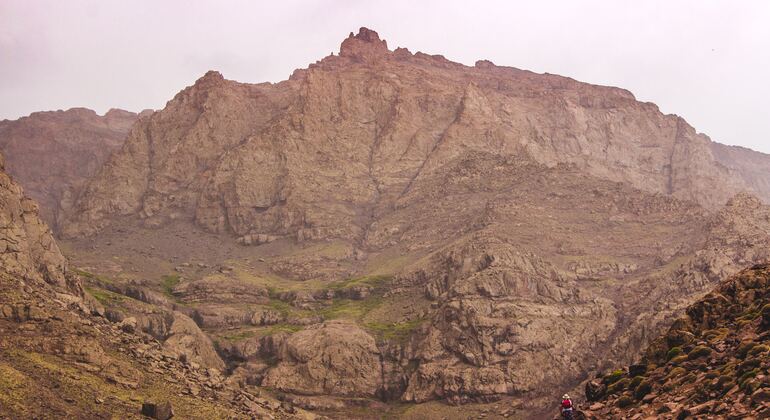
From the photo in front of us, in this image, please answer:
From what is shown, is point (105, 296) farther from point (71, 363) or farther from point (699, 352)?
point (699, 352)

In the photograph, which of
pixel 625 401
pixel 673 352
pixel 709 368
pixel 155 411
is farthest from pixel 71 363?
pixel 709 368

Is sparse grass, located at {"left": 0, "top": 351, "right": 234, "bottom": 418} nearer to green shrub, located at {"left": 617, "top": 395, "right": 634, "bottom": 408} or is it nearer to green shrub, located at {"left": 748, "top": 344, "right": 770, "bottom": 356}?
green shrub, located at {"left": 617, "top": 395, "right": 634, "bottom": 408}

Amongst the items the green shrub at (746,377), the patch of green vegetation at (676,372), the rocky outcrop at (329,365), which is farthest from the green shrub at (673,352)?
the rocky outcrop at (329,365)

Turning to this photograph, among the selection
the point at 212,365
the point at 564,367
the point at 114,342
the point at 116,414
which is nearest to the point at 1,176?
the point at 114,342

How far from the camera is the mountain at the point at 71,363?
73.1 m

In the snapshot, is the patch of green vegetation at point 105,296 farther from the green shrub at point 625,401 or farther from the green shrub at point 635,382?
the green shrub at point 625,401

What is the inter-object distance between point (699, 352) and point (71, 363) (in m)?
67.0

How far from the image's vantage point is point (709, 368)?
35.4m

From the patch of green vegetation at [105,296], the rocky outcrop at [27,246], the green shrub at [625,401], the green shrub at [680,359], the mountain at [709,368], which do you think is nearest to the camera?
the mountain at [709,368]

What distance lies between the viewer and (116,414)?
75.6m

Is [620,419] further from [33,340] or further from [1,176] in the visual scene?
[1,176]

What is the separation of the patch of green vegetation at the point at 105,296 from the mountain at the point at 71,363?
59975 mm

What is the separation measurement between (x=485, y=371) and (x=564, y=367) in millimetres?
17934

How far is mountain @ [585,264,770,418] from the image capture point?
30.7 meters
